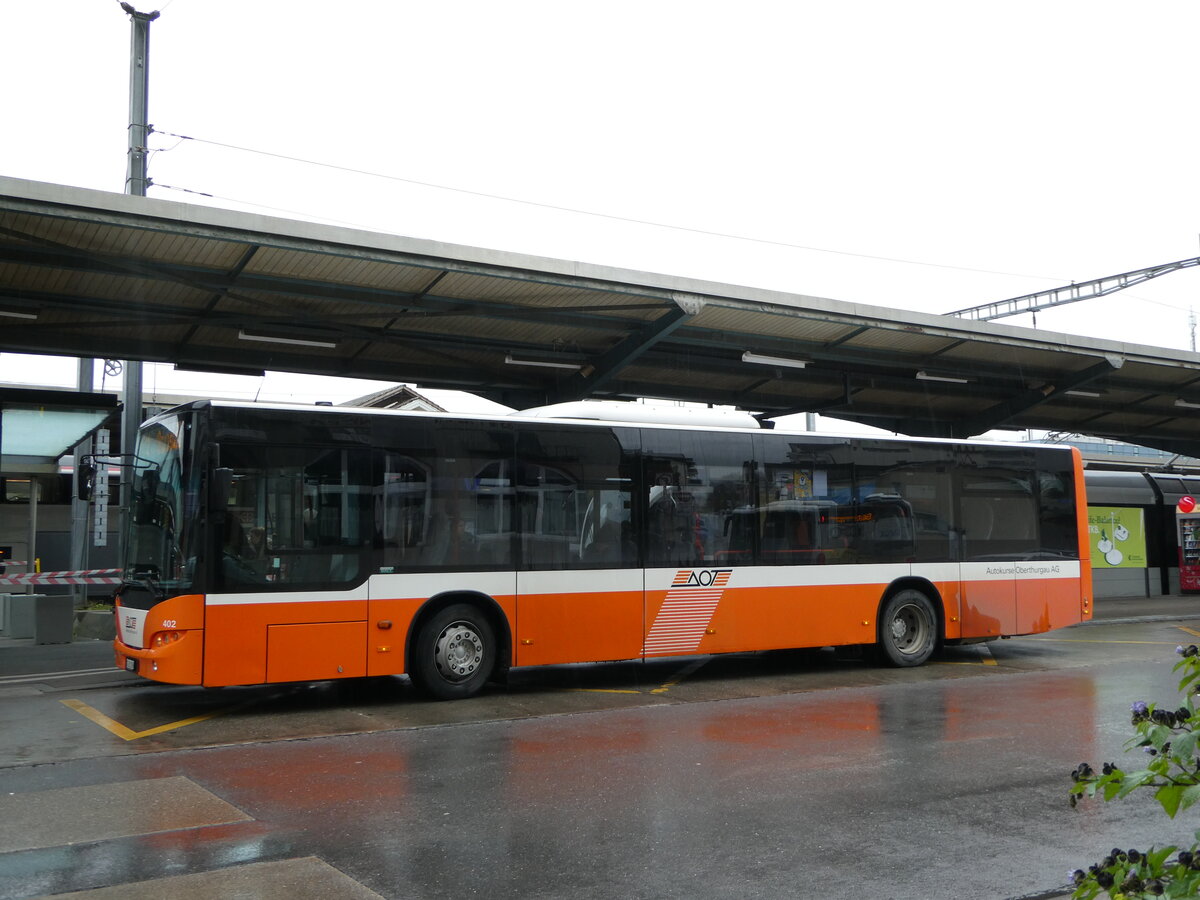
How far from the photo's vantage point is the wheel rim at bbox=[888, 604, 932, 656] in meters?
14.1

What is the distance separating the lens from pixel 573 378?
1942 centimetres

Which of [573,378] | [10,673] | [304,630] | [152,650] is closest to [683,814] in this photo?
[304,630]

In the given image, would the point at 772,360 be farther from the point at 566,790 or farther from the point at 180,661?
the point at 566,790

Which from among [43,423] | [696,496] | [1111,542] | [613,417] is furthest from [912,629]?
[1111,542]

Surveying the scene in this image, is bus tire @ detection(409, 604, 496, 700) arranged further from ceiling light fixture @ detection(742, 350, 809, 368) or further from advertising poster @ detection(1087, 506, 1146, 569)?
advertising poster @ detection(1087, 506, 1146, 569)

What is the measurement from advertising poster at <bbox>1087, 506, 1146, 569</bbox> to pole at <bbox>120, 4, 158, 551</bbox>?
Result: 849 inches

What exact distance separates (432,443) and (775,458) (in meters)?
4.48

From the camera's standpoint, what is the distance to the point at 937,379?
2084 centimetres

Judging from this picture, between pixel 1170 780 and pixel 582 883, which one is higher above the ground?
pixel 1170 780

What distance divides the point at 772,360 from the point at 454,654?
9542mm

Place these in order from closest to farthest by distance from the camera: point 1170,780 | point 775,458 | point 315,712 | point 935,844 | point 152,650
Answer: point 1170,780
point 935,844
point 152,650
point 315,712
point 775,458

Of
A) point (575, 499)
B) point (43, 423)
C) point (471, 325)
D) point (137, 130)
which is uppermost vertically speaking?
point (137, 130)

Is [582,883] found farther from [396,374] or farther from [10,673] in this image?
[396,374]

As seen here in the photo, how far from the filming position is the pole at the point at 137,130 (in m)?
15.8
